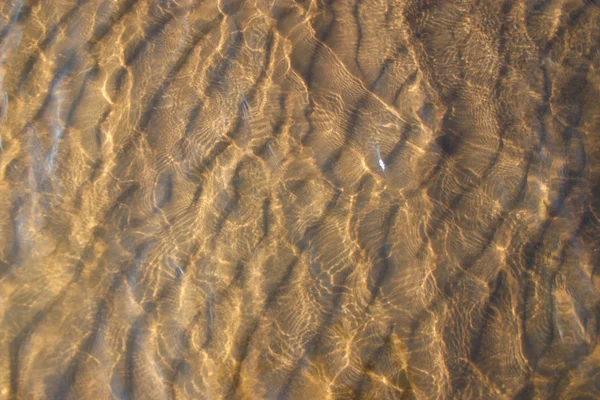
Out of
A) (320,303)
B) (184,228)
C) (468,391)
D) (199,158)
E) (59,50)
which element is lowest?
(468,391)

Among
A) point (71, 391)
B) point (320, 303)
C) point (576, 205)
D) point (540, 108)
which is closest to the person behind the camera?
point (71, 391)

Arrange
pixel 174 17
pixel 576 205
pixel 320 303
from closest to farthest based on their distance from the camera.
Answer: pixel 320 303 → pixel 576 205 → pixel 174 17

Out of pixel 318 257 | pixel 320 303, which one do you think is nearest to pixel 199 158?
pixel 318 257

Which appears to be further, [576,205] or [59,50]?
[59,50]

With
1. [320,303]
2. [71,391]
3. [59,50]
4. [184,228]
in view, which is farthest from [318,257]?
[59,50]

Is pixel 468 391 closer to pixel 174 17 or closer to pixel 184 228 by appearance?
pixel 184 228

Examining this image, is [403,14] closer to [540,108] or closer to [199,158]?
[540,108]

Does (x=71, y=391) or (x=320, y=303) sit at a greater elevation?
(x=320, y=303)
